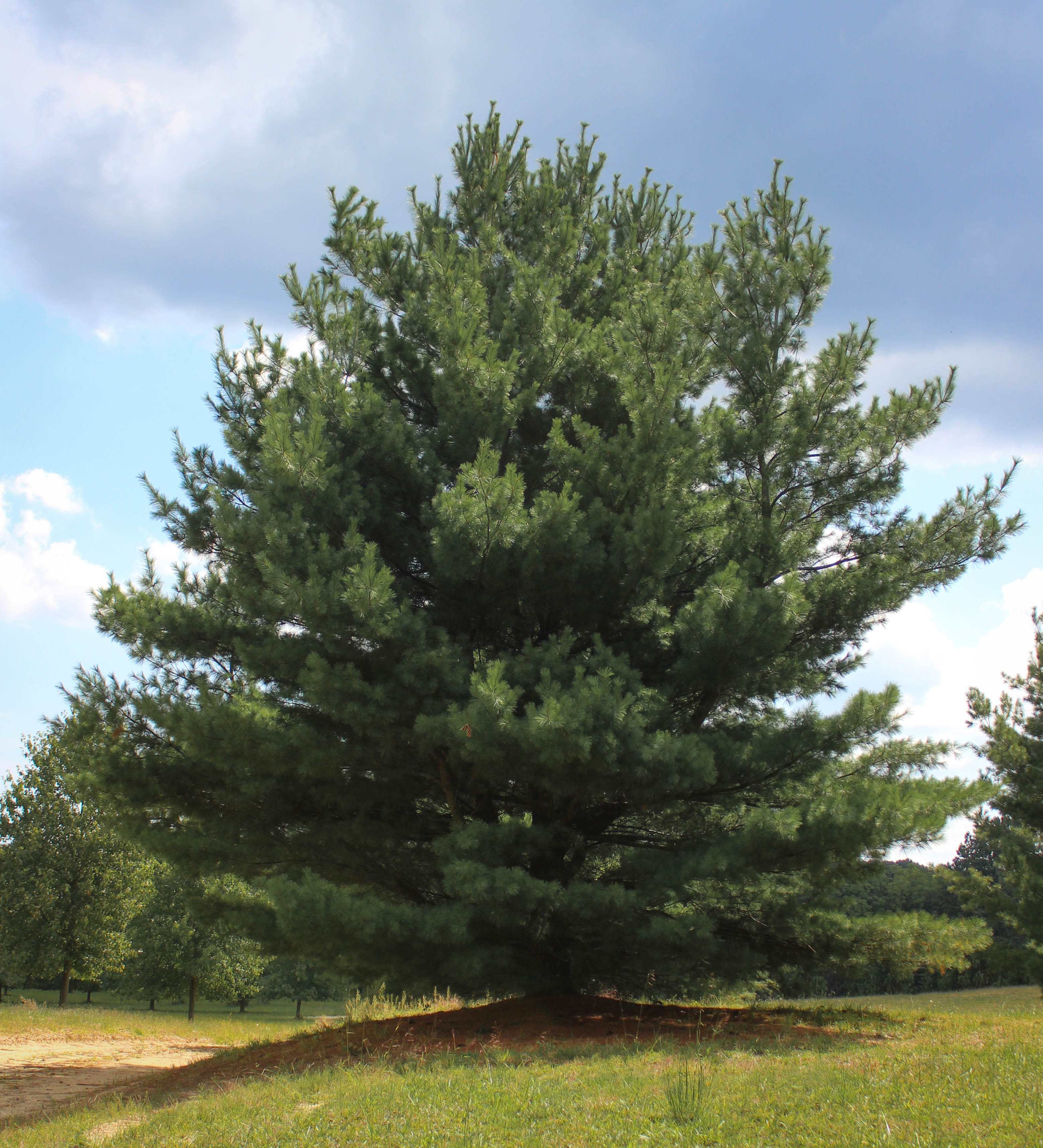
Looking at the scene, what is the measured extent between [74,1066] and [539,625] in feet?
28.9

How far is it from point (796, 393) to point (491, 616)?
Answer: 440cm

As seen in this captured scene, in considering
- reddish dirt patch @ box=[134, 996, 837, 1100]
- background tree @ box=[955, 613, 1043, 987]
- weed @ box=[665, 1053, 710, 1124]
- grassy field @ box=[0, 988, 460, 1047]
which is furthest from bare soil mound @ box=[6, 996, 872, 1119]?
background tree @ box=[955, 613, 1043, 987]

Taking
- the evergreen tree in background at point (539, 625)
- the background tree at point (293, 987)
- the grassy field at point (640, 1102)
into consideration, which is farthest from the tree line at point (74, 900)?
the grassy field at point (640, 1102)

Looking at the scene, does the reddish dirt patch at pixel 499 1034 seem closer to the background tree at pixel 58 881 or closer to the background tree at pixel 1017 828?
the background tree at pixel 1017 828

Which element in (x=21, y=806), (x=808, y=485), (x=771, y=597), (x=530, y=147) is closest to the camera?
(x=771, y=597)

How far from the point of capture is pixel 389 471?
9578mm

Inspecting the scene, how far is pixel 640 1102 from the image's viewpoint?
5.06 m

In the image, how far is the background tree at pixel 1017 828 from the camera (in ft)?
47.1

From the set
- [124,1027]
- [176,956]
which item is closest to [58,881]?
[176,956]

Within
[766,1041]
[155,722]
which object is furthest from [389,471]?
[766,1041]

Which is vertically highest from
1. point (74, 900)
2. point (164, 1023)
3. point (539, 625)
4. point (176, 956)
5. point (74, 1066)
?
point (539, 625)

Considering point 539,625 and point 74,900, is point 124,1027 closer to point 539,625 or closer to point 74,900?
point 74,900

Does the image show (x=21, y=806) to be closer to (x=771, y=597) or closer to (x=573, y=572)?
(x=573, y=572)

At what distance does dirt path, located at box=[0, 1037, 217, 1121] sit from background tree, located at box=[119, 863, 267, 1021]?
34.4ft
